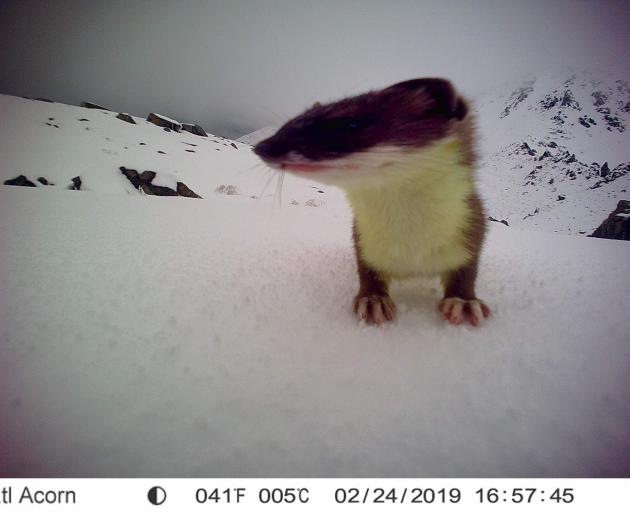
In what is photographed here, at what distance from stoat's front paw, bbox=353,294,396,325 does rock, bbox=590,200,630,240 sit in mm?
2099

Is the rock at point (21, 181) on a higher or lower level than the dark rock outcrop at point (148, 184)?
higher

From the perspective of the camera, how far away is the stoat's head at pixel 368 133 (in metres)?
0.49

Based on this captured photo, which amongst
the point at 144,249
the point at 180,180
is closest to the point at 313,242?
the point at 144,249

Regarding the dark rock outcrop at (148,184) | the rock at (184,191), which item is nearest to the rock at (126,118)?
the dark rock outcrop at (148,184)

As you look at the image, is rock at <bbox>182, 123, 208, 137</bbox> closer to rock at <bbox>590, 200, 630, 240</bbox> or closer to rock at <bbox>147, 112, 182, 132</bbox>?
rock at <bbox>147, 112, 182, 132</bbox>

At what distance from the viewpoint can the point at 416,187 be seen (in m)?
0.56

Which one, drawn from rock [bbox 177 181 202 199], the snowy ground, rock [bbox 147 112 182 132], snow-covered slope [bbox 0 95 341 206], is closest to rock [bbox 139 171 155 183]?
snow-covered slope [bbox 0 95 341 206]

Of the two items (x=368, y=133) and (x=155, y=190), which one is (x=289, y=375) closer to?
(x=368, y=133)

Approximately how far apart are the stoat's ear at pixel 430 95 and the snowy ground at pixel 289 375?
1.23ft

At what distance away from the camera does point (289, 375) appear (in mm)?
378

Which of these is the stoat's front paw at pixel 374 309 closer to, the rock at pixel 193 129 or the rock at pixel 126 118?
the rock at pixel 126 118

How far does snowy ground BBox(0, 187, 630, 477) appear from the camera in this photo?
29cm

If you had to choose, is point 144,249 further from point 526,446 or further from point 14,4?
point 526,446

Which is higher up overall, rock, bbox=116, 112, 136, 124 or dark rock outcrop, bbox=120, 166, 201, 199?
rock, bbox=116, 112, 136, 124
